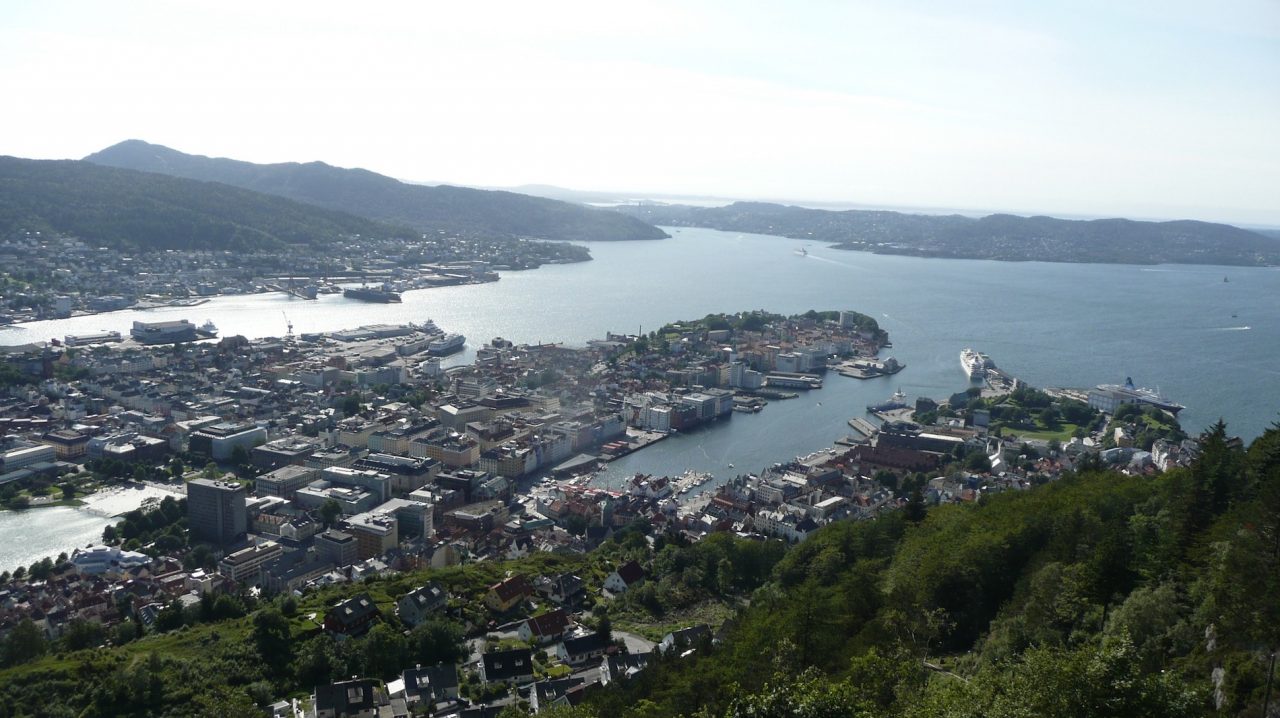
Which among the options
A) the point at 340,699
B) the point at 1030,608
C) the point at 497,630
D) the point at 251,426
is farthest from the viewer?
the point at 251,426

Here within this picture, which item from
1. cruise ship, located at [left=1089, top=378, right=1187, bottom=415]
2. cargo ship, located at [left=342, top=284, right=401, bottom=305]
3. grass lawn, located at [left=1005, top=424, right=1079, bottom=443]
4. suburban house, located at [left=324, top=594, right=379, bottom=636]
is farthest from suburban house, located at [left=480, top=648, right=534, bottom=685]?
cargo ship, located at [left=342, top=284, right=401, bottom=305]

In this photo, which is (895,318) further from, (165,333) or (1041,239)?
(1041,239)

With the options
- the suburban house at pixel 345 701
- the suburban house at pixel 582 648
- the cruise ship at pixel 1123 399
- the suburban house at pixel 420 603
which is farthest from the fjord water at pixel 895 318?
the suburban house at pixel 345 701

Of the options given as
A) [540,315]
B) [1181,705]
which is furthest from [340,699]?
[540,315]

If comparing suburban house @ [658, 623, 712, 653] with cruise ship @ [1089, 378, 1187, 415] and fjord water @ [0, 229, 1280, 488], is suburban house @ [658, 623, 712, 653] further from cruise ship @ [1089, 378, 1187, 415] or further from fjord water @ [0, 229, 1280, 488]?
cruise ship @ [1089, 378, 1187, 415]

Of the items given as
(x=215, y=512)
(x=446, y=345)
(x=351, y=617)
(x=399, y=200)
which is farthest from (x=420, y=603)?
(x=399, y=200)

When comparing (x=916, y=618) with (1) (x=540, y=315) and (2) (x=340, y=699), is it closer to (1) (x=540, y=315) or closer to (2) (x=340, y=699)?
(2) (x=340, y=699)

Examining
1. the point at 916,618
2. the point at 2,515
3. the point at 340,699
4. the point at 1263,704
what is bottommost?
the point at 2,515
